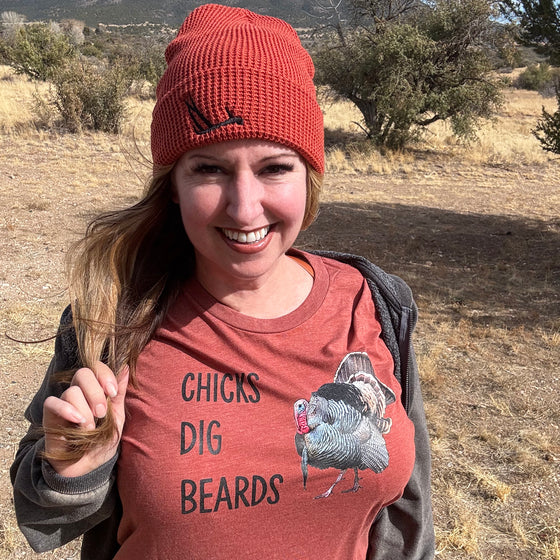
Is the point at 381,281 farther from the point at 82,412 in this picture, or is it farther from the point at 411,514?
the point at 82,412

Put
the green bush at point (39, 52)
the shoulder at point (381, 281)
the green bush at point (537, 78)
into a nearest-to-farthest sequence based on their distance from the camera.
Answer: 1. the shoulder at point (381, 281)
2. the green bush at point (39, 52)
3. the green bush at point (537, 78)

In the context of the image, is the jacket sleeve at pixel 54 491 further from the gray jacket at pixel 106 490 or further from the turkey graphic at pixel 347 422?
the turkey graphic at pixel 347 422

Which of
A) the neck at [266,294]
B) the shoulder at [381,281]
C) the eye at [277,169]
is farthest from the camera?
the shoulder at [381,281]

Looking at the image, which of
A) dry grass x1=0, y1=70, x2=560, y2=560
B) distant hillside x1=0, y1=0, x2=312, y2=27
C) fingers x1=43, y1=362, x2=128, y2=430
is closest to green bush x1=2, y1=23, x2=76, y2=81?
dry grass x1=0, y1=70, x2=560, y2=560

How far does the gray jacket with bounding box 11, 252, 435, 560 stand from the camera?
3.55 feet

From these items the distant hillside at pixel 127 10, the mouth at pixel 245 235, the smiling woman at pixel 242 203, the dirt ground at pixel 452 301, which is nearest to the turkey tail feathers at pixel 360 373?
the smiling woman at pixel 242 203

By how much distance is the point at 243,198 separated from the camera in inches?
44.5

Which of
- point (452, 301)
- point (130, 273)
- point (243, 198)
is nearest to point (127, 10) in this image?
point (452, 301)

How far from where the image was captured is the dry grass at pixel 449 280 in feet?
10.0

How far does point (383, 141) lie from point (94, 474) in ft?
46.6

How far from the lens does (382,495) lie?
48.2 inches

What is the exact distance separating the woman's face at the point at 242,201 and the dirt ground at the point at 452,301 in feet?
7.53

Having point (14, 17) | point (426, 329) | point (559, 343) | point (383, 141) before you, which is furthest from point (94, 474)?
point (14, 17)

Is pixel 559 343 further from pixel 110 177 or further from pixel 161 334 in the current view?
pixel 110 177
